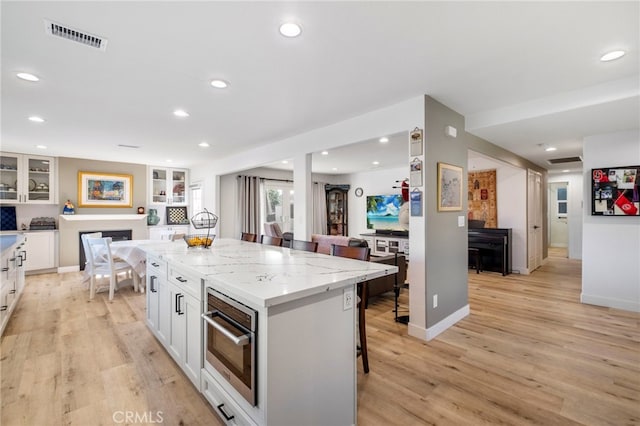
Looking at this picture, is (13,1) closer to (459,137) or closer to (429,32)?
(429,32)

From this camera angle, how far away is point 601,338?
297 centimetres

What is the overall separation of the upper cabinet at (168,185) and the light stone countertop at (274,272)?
5.50 meters

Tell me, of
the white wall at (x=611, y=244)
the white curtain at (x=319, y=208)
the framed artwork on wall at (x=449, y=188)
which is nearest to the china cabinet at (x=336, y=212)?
the white curtain at (x=319, y=208)

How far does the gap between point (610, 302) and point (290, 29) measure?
5055mm

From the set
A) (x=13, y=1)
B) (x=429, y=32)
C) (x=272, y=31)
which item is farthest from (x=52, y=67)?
(x=429, y=32)

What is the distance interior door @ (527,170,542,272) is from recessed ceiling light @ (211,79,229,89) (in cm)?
593

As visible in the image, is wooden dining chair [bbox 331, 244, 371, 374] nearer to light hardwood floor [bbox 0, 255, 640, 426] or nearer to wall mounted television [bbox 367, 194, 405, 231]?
light hardwood floor [bbox 0, 255, 640, 426]

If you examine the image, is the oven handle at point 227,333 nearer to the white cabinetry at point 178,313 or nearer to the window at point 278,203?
the white cabinetry at point 178,313

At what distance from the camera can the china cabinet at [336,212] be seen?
909 cm

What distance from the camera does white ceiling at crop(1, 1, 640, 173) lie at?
5.71 ft

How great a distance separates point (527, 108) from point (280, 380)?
11.7ft

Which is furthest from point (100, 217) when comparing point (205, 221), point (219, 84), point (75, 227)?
point (219, 84)

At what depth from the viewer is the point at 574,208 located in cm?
794

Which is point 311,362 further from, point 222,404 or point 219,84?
point 219,84
